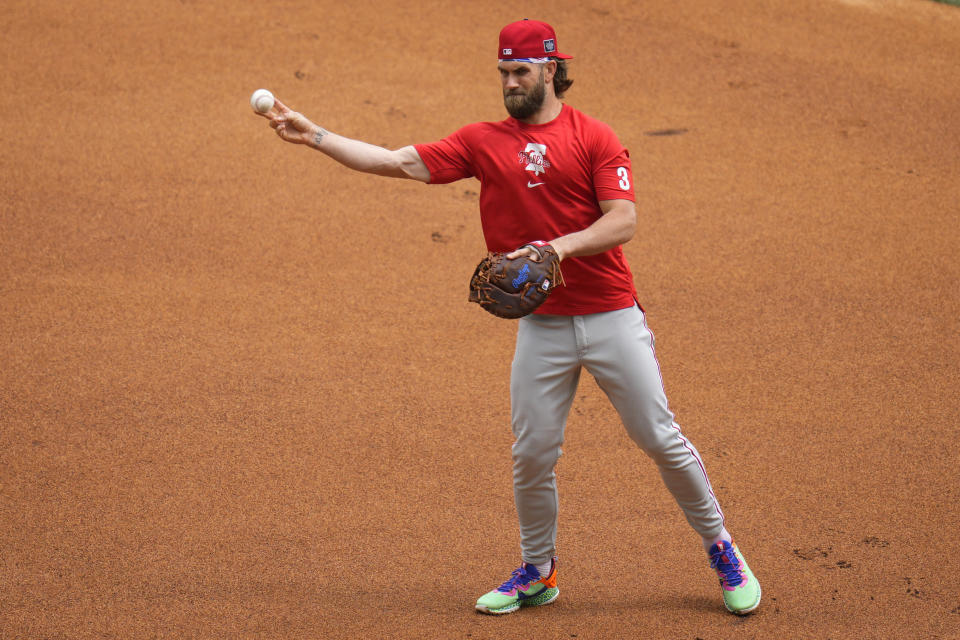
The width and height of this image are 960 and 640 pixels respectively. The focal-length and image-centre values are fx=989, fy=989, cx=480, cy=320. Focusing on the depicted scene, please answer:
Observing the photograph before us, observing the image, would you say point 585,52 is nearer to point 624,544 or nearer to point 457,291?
point 457,291

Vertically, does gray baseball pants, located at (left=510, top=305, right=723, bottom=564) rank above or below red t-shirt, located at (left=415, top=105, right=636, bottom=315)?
below

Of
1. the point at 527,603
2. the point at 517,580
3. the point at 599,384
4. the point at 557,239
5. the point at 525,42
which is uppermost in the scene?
the point at 525,42

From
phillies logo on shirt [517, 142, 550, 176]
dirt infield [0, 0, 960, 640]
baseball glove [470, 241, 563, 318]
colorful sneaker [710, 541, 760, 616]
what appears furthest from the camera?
dirt infield [0, 0, 960, 640]

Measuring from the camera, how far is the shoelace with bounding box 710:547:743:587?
3.87m

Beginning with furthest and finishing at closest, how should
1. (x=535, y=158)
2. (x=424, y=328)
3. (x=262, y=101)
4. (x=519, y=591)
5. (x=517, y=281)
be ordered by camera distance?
(x=424, y=328), (x=519, y=591), (x=262, y=101), (x=535, y=158), (x=517, y=281)

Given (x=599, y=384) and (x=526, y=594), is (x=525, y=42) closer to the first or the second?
(x=599, y=384)

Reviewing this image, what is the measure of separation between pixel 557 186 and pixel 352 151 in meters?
0.82

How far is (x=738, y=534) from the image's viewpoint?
4.43 meters

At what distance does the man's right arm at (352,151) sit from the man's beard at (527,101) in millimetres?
423

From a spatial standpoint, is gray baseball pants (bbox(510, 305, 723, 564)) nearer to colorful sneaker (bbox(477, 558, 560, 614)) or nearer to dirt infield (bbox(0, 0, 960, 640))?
colorful sneaker (bbox(477, 558, 560, 614))

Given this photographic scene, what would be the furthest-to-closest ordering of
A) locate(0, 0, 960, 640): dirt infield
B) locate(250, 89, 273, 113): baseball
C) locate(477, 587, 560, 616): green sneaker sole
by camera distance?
locate(0, 0, 960, 640): dirt infield < locate(477, 587, 560, 616): green sneaker sole < locate(250, 89, 273, 113): baseball

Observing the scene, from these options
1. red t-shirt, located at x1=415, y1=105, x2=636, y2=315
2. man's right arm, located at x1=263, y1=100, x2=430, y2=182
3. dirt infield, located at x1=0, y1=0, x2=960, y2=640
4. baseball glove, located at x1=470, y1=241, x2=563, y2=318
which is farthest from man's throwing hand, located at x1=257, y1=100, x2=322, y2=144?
dirt infield, located at x1=0, y1=0, x2=960, y2=640

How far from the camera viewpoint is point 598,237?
11.3 feet

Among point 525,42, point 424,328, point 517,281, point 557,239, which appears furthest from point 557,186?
point 424,328
